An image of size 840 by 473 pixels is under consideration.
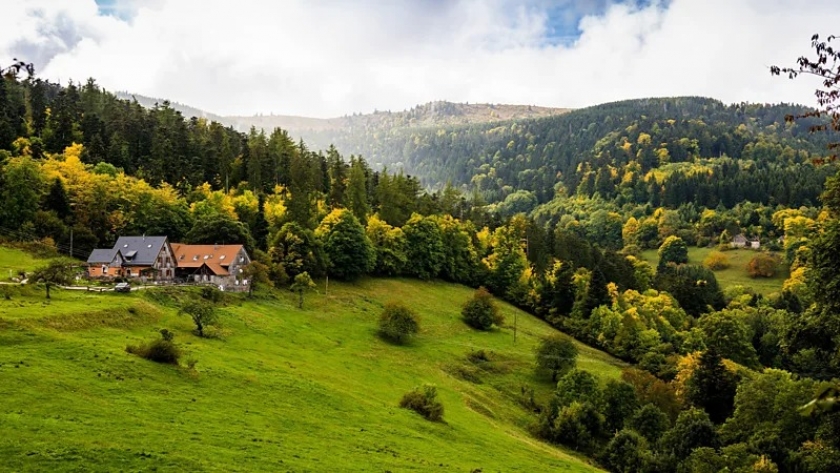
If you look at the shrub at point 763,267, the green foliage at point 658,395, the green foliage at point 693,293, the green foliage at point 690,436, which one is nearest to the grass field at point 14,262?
the green foliage at point 690,436

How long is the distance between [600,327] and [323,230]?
51.3m

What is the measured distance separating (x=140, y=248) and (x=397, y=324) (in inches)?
1490

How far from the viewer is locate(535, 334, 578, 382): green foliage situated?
79000 millimetres

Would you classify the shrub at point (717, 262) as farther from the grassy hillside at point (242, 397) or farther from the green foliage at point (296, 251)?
the green foliage at point (296, 251)

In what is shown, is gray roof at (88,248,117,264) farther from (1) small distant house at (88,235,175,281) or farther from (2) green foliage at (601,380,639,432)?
(2) green foliage at (601,380,639,432)

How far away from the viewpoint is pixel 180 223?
99.2 meters

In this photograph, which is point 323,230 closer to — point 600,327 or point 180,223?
point 180,223

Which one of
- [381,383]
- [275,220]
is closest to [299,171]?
[275,220]

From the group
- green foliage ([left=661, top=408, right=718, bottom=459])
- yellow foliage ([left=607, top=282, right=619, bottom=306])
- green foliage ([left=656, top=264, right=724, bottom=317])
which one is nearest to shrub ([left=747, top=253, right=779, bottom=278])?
green foliage ([left=656, top=264, right=724, bottom=317])

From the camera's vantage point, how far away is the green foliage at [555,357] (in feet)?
259

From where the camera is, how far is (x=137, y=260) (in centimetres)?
8331

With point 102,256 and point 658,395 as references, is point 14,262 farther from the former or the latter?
point 658,395

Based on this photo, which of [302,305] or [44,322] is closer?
[44,322]

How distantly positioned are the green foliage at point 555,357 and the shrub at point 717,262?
13145cm
